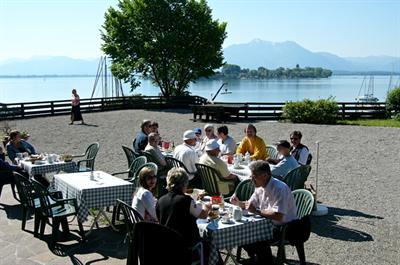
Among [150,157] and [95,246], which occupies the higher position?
[150,157]

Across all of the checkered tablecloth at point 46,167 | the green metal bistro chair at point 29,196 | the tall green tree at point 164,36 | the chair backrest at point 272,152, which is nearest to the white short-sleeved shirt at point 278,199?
the green metal bistro chair at point 29,196

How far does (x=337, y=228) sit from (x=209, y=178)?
7.03ft

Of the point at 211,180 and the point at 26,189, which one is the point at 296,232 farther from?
the point at 26,189

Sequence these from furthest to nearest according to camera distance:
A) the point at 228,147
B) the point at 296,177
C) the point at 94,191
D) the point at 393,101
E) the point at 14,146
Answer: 1. the point at 393,101
2. the point at 228,147
3. the point at 14,146
4. the point at 296,177
5. the point at 94,191

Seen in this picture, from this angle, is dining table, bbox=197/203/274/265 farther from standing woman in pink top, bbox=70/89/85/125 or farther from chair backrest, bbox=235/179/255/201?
standing woman in pink top, bbox=70/89/85/125

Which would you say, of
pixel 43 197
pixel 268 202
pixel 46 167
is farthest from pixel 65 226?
pixel 268 202

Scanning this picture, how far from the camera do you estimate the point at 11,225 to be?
7.09m

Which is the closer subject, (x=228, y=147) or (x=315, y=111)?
(x=228, y=147)

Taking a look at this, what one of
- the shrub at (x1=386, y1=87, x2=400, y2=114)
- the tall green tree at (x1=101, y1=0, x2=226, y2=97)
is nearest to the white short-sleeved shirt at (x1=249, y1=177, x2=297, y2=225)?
the shrub at (x1=386, y1=87, x2=400, y2=114)

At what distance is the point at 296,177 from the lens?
22.6 ft

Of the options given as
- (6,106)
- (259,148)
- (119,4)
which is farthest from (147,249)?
(119,4)

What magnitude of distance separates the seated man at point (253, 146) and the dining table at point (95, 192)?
2952 millimetres

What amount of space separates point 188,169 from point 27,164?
3.09 metres

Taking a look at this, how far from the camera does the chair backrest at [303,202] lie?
210 inches
